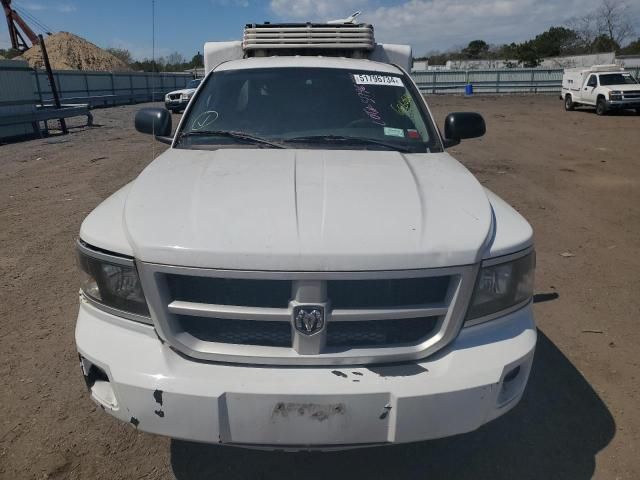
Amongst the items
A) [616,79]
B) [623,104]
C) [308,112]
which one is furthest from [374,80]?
[616,79]

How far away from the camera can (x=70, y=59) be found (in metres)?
45.4

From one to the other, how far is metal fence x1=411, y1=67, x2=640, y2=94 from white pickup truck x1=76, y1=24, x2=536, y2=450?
3838 cm

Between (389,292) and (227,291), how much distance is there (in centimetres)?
64

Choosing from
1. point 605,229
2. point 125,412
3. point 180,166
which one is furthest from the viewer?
point 605,229

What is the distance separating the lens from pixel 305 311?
1875mm

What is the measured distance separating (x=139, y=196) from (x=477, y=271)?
152 cm

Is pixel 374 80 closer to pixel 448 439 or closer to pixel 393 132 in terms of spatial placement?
pixel 393 132

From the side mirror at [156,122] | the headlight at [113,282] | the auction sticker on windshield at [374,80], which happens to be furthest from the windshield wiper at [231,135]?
the headlight at [113,282]

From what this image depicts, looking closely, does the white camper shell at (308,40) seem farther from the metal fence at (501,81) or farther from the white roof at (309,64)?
the metal fence at (501,81)

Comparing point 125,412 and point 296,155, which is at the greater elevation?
point 296,155

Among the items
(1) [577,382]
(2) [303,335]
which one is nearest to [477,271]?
(2) [303,335]

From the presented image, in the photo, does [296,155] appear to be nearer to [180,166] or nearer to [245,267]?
[180,166]

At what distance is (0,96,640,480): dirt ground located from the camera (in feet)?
8.13

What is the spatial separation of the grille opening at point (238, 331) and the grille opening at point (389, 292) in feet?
0.82
